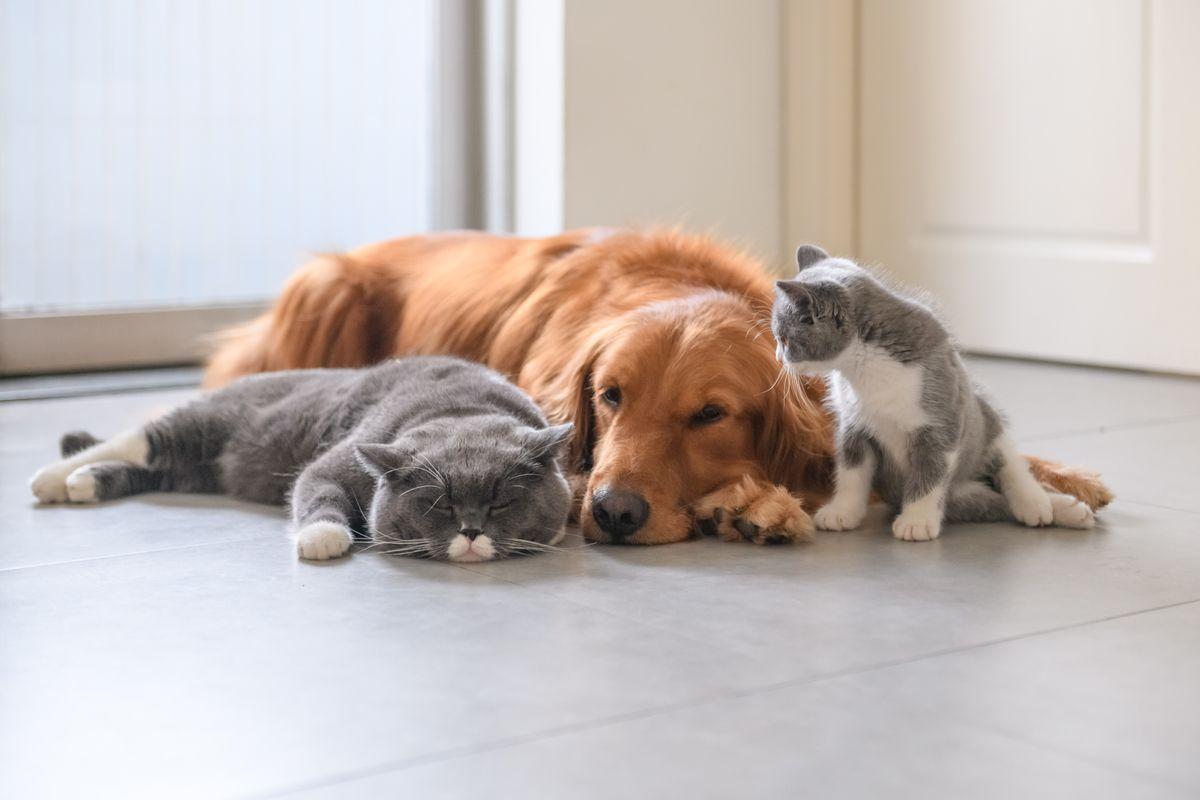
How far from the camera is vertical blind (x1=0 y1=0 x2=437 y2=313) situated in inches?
156

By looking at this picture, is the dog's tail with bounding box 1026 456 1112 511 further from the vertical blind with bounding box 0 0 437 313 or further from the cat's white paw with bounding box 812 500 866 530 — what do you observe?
the vertical blind with bounding box 0 0 437 313

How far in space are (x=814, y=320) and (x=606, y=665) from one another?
0.71m

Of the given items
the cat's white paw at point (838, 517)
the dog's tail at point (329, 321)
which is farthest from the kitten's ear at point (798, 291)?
the dog's tail at point (329, 321)

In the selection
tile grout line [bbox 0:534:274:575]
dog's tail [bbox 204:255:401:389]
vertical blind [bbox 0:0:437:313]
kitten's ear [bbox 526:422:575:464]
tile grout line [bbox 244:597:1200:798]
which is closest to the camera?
tile grout line [bbox 244:597:1200:798]

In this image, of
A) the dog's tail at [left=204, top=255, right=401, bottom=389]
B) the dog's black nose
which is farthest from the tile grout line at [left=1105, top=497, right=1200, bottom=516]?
the dog's tail at [left=204, top=255, right=401, bottom=389]

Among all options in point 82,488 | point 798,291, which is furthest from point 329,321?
point 798,291

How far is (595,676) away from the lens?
1565 mm

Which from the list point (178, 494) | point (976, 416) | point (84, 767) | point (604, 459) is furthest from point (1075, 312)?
point (84, 767)

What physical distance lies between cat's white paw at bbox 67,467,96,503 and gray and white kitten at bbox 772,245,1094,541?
3.88 feet

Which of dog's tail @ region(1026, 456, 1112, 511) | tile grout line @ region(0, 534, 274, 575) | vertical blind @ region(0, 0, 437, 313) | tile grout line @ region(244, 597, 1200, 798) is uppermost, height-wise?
vertical blind @ region(0, 0, 437, 313)

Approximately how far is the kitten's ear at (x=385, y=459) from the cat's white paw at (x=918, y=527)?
0.73 m

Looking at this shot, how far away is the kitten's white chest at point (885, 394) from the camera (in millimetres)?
2131

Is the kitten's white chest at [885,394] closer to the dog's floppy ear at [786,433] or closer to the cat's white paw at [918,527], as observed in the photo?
the cat's white paw at [918,527]

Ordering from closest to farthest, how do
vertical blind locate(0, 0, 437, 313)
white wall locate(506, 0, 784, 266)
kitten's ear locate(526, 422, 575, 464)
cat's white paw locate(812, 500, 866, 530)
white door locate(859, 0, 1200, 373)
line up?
kitten's ear locate(526, 422, 575, 464) < cat's white paw locate(812, 500, 866, 530) < white door locate(859, 0, 1200, 373) < vertical blind locate(0, 0, 437, 313) < white wall locate(506, 0, 784, 266)
